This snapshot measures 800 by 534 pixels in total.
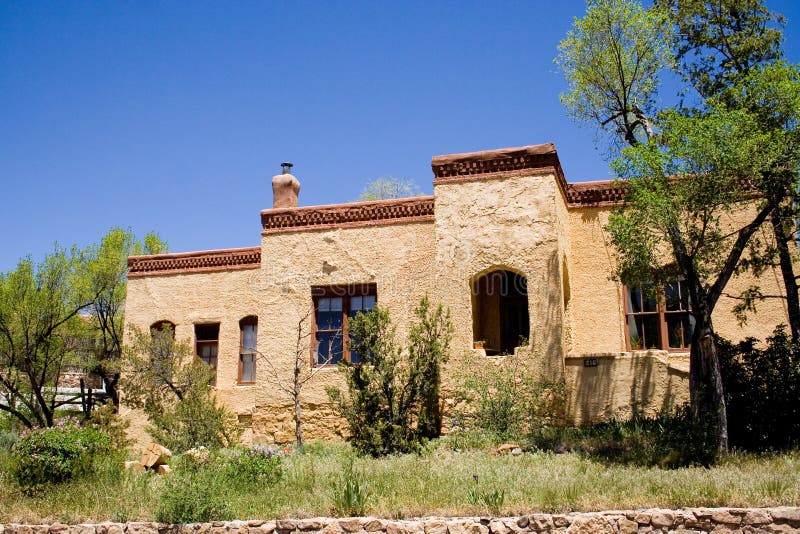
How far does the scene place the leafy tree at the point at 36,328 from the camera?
2141cm

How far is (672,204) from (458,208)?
15.9 ft

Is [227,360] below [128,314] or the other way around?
below

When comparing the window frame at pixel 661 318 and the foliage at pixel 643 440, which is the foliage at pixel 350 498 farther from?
the window frame at pixel 661 318

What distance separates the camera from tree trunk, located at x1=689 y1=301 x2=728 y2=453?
420 inches

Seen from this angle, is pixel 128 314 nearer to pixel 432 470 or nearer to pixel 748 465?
pixel 432 470

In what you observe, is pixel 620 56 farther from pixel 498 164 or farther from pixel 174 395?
pixel 174 395

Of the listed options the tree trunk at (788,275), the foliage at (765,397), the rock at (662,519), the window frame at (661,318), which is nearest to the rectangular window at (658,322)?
the window frame at (661,318)

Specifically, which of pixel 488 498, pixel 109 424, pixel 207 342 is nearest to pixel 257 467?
pixel 488 498

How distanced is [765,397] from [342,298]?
8.28 meters

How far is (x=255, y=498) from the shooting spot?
33.2 ft

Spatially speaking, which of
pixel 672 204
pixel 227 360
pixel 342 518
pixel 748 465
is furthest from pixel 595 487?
pixel 227 360

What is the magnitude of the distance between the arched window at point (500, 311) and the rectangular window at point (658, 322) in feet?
7.21

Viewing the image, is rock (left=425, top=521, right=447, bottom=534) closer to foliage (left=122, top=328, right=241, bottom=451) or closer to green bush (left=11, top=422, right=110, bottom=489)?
green bush (left=11, top=422, right=110, bottom=489)

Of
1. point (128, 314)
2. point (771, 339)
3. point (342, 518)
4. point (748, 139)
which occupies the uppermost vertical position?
point (748, 139)
